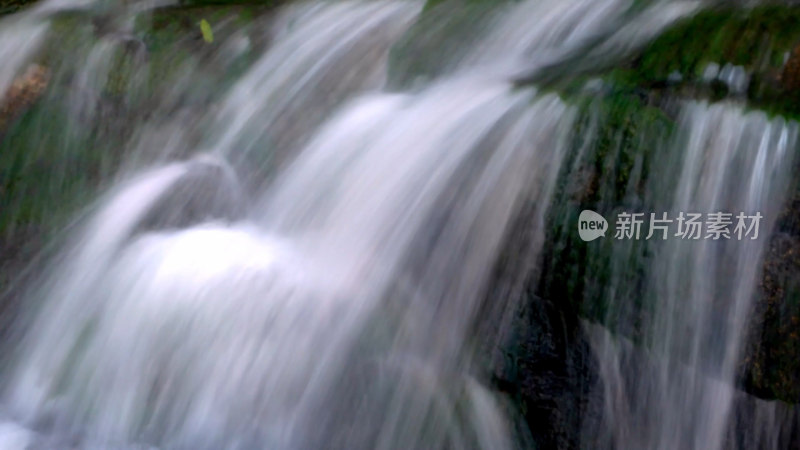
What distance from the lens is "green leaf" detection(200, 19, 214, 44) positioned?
419 centimetres

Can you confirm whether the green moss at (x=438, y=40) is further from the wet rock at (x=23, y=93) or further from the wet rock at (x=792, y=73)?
the wet rock at (x=23, y=93)

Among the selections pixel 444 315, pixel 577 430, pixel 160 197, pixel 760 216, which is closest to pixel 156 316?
pixel 160 197

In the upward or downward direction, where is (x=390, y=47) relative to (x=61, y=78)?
upward

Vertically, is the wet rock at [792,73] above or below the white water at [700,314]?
above

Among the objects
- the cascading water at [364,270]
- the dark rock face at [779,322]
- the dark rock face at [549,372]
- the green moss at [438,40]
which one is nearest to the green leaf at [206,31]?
the cascading water at [364,270]

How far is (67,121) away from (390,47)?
1439mm

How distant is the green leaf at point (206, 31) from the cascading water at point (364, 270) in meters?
0.50

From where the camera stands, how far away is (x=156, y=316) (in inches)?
120

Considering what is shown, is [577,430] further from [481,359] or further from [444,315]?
[444,315]

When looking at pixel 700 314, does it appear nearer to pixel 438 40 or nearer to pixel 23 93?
pixel 438 40

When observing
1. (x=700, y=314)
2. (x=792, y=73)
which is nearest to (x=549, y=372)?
(x=700, y=314)

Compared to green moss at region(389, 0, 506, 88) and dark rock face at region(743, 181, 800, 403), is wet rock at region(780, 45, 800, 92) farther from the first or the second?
green moss at region(389, 0, 506, 88)

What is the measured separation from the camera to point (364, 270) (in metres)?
2.96

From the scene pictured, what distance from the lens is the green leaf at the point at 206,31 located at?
4.19 metres
